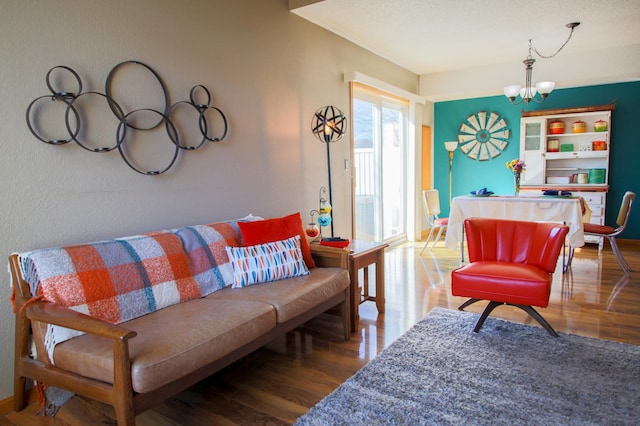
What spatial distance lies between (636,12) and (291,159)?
11.4ft

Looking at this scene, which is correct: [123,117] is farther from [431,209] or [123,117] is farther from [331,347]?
[431,209]

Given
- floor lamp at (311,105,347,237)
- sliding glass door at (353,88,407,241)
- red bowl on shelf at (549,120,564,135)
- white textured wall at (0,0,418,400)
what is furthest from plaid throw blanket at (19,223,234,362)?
red bowl on shelf at (549,120,564,135)

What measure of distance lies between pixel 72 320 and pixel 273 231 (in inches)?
53.3

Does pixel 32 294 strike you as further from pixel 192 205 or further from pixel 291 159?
pixel 291 159

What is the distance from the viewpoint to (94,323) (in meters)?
1.52

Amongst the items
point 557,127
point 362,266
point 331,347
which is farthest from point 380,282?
point 557,127

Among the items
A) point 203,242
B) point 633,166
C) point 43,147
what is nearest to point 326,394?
point 203,242

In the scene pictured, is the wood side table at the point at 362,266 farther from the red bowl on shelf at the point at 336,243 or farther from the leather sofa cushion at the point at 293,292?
the leather sofa cushion at the point at 293,292

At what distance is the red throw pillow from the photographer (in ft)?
8.65

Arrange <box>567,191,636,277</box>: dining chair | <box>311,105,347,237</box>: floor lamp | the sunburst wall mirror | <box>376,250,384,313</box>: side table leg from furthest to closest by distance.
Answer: the sunburst wall mirror → <box>567,191,636,277</box>: dining chair → <box>311,105,347,237</box>: floor lamp → <box>376,250,384,313</box>: side table leg

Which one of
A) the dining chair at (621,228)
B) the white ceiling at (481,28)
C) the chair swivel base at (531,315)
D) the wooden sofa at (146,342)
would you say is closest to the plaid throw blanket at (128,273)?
the wooden sofa at (146,342)

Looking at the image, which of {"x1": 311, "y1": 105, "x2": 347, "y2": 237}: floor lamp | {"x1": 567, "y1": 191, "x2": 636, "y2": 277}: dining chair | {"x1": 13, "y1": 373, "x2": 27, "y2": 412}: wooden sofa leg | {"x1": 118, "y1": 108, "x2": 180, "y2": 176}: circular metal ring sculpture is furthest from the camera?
{"x1": 567, "y1": 191, "x2": 636, "y2": 277}: dining chair

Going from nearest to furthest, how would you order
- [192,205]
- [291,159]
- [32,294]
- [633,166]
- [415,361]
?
[32,294]
[415,361]
[192,205]
[291,159]
[633,166]

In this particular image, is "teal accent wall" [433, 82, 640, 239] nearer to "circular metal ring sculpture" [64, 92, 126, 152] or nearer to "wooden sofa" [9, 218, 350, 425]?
"wooden sofa" [9, 218, 350, 425]
